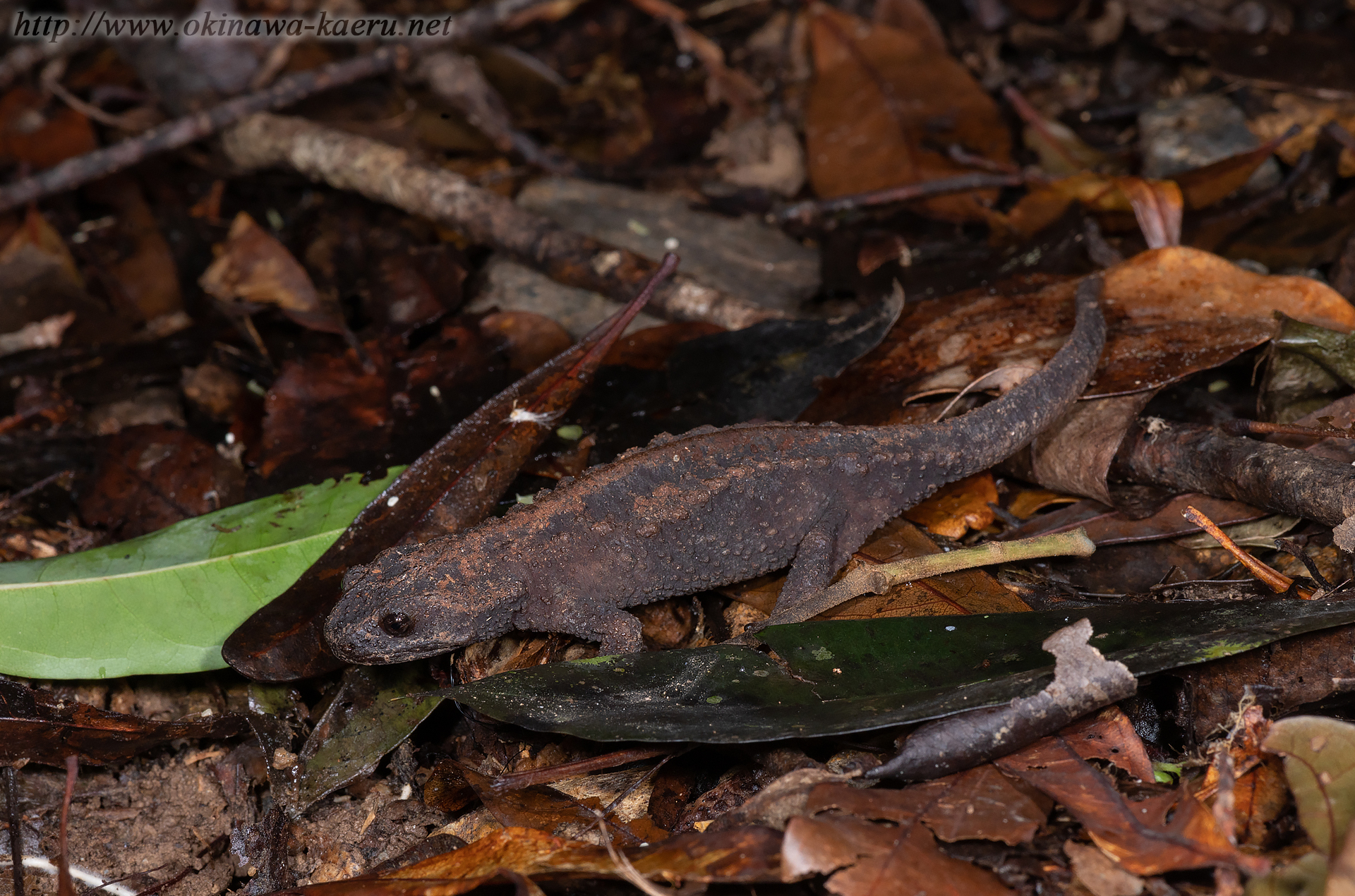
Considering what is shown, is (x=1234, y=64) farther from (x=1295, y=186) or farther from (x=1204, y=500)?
(x=1204, y=500)

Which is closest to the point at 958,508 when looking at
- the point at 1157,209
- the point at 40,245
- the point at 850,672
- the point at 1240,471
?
the point at 1240,471

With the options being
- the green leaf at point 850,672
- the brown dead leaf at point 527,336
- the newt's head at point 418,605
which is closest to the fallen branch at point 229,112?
the brown dead leaf at point 527,336

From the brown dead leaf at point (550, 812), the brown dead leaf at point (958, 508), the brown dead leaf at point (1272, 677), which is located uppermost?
the brown dead leaf at point (1272, 677)

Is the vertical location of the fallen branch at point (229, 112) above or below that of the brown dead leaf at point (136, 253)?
→ above

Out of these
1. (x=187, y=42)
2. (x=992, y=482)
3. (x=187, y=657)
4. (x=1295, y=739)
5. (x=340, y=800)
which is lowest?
(x=340, y=800)

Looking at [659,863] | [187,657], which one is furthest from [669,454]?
[187,657]

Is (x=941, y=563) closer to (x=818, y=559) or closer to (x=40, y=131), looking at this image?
(x=818, y=559)

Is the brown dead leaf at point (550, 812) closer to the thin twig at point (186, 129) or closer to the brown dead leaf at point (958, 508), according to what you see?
the brown dead leaf at point (958, 508)
